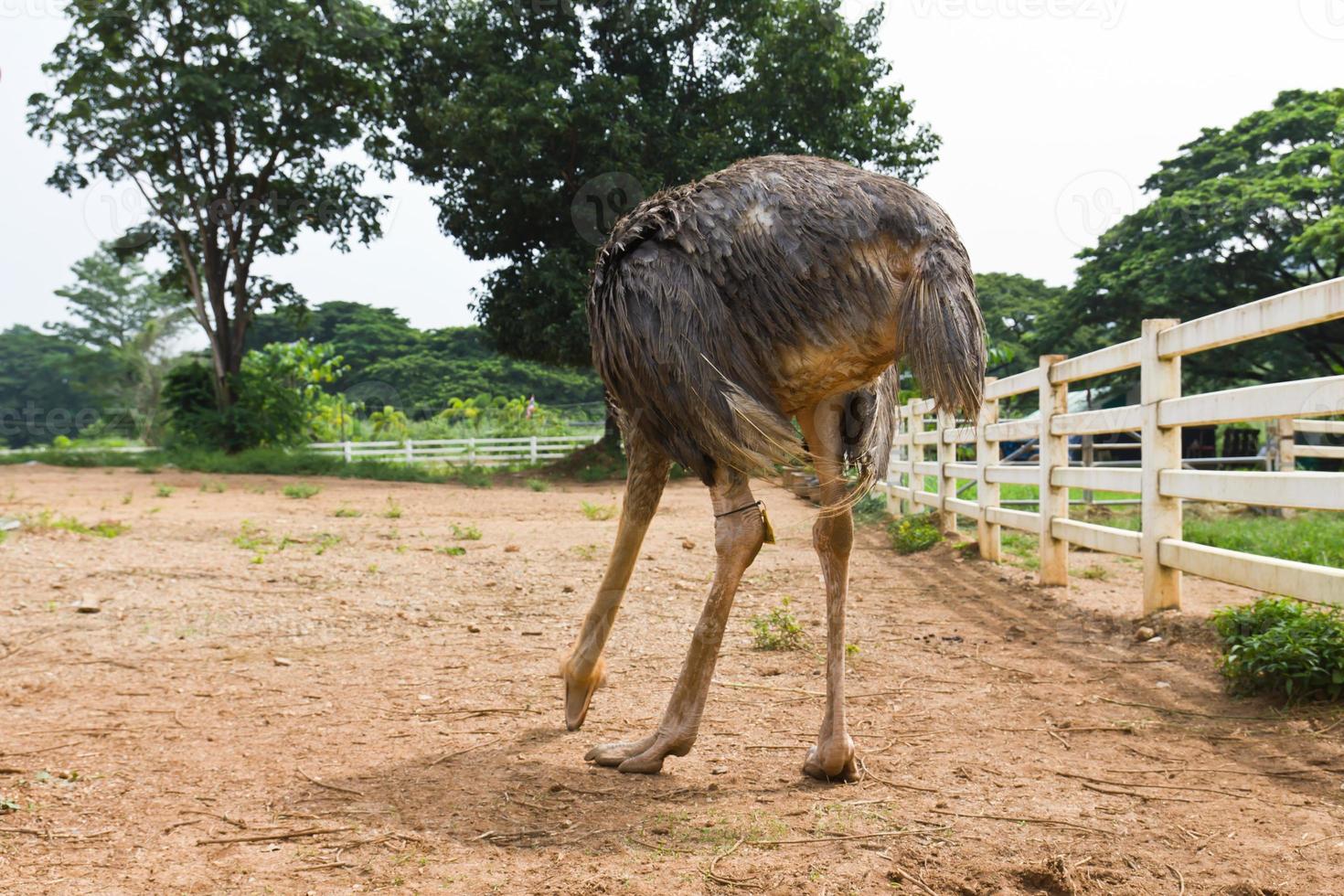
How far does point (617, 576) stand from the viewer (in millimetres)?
3264

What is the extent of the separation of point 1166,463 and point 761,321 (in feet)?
10.2

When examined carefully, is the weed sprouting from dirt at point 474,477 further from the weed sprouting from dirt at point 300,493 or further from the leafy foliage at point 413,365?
the leafy foliage at point 413,365

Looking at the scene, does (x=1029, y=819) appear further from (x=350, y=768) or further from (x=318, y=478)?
(x=318, y=478)

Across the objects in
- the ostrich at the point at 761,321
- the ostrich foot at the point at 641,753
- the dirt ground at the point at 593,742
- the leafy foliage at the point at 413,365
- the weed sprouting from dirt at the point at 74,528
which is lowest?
the dirt ground at the point at 593,742

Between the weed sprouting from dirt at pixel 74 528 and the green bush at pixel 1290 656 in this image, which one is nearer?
the green bush at pixel 1290 656

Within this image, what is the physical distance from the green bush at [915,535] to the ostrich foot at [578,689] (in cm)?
569

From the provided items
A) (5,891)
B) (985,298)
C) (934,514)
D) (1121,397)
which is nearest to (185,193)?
(934,514)

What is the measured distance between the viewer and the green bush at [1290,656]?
354cm

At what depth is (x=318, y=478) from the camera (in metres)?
17.2

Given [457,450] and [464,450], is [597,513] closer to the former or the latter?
[464,450]

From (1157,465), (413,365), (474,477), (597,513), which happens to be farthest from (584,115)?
(413,365)

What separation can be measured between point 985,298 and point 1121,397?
1141 cm

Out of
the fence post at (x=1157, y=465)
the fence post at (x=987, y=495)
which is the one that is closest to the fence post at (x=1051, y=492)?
the fence post at (x=987, y=495)
